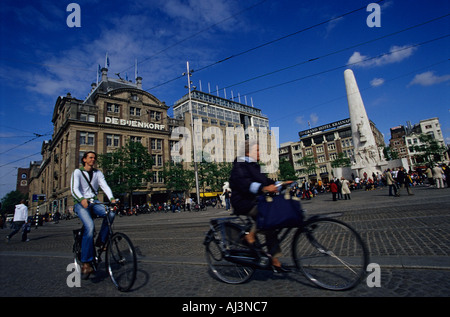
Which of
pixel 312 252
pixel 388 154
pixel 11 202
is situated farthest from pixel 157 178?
pixel 11 202

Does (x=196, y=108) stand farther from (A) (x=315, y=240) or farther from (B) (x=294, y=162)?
(A) (x=315, y=240)

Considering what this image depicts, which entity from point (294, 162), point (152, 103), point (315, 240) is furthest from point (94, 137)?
point (294, 162)

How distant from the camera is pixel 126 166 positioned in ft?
114

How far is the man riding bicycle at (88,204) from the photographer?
3.38 meters

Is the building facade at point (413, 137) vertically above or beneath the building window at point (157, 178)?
above

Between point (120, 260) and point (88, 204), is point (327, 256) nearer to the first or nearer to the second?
point (120, 260)

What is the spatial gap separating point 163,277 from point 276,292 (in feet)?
5.52

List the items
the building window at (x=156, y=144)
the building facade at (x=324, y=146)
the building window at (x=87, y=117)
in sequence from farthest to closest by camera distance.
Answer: the building facade at (x=324, y=146) → the building window at (x=156, y=144) → the building window at (x=87, y=117)

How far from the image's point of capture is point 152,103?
47250 mm

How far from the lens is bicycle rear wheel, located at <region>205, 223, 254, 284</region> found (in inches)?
116

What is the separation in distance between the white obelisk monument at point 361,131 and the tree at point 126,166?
29.0 m

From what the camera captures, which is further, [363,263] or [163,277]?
[163,277]

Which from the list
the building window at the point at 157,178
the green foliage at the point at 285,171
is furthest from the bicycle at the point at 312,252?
the green foliage at the point at 285,171

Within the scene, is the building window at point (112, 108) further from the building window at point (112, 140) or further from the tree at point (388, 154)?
the tree at point (388, 154)
